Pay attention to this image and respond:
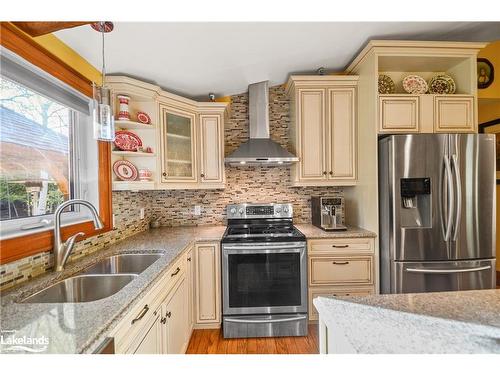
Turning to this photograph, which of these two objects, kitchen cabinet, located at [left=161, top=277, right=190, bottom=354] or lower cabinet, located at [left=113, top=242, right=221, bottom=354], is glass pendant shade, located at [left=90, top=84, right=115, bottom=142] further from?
kitchen cabinet, located at [left=161, top=277, right=190, bottom=354]

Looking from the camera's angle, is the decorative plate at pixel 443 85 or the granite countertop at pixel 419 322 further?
the decorative plate at pixel 443 85

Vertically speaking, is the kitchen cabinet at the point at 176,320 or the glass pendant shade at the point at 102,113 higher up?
the glass pendant shade at the point at 102,113

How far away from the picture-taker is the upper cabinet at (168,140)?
76.4 inches

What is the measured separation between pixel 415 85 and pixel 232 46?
168cm

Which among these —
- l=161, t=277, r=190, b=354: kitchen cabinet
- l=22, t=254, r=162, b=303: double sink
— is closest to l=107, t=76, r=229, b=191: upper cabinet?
l=22, t=254, r=162, b=303: double sink

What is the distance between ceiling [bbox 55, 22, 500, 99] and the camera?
1534 mm

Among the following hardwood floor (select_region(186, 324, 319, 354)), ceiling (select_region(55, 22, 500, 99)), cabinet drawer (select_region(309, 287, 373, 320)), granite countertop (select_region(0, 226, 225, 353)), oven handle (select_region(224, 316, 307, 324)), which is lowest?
hardwood floor (select_region(186, 324, 319, 354))

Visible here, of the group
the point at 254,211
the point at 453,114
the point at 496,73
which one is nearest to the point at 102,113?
the point at 254,211

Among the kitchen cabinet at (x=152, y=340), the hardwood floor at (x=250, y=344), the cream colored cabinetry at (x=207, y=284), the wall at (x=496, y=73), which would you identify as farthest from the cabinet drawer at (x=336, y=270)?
the wall at (x=496, y=73)

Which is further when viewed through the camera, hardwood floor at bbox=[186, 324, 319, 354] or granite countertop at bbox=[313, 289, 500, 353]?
hardwood floor at bbox=[186, 324, 319, 354]

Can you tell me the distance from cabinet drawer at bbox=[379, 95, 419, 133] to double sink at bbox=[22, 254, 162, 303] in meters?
2.15

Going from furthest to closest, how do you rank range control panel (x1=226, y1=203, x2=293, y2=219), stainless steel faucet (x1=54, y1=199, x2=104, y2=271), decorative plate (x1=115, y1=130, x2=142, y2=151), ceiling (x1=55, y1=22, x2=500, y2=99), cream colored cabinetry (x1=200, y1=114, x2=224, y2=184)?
1. range control panel (x1=226, y1=203, x2=293, y2=219)
2. cream colored cabinetry (x1=200, y1=114, x2=224, y2=184)
3. decorative plate (x1=115, y1=130, x2=142, y2=151)
4. ceiling (x1=55, y1=22, x2=500, y2=99)
5. stainless steel faucet (x1=54, y1=199, x2=104, y2=271)

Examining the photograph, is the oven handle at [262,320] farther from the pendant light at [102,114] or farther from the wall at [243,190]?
the pendant light at [102,114]
